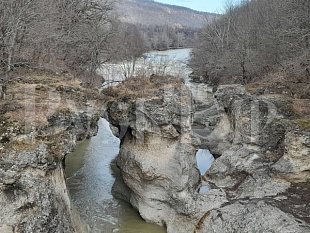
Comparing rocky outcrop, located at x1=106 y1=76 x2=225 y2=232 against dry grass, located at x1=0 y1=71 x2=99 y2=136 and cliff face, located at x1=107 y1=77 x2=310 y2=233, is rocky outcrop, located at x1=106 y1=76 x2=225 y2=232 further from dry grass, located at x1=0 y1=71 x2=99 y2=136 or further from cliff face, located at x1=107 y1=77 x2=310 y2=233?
dry grass, located at x1=0 y1=71 x2=99 y2=136

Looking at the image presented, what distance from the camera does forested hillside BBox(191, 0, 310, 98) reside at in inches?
1020

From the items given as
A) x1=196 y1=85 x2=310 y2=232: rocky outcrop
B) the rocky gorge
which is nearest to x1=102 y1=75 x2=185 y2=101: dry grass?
the rocky gorge

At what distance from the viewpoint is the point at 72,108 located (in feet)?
44.9

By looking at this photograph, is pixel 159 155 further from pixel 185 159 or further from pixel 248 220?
pixel 248 220

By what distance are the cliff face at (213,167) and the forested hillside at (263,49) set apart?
492cm

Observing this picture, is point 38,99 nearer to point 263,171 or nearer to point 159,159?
point 159,159

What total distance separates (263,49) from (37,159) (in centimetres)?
3115

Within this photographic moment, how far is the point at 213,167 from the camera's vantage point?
16078mm

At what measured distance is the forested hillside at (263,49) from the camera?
25.9 meters

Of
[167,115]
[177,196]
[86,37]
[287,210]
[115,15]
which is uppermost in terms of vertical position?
[115,15]

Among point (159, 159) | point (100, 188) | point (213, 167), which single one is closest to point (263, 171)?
point (213, 167)

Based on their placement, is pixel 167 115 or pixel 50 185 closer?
pixel 50 185

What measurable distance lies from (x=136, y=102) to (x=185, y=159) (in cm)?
312

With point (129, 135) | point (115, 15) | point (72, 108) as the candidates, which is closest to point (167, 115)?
point (129, 135)
